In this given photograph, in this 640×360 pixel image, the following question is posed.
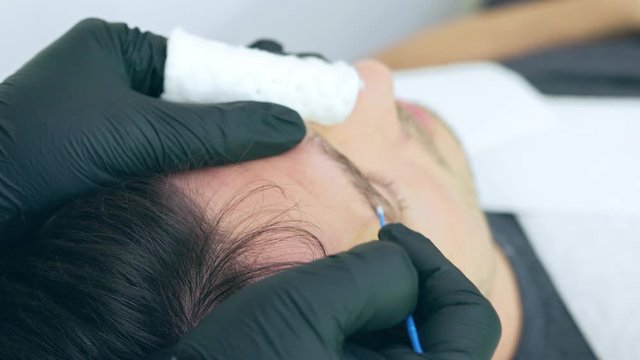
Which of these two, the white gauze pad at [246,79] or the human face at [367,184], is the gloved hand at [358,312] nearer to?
the human face at [367,184]

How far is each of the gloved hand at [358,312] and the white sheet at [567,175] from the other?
1.56 feet

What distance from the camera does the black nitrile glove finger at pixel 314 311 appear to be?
59 cm

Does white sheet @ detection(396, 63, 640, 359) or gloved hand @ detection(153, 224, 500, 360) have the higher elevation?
gloved hand @ detection(153, 224, 500, 360)

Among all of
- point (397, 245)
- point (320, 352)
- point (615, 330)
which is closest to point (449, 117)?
point (615, 330)

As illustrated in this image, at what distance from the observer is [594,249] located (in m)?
1.18

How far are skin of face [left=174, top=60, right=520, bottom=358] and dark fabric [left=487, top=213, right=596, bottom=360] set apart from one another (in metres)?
0.02

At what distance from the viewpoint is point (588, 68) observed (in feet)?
5.12

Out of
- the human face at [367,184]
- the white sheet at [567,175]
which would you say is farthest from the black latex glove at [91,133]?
the white sheet at [567,175]

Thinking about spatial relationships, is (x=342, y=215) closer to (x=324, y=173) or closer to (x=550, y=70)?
(x=324, y=173)

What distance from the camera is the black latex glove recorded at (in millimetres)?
780

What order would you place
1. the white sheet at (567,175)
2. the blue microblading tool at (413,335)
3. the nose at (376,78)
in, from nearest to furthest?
the blue microblading tool at (413,335), the nose at (376,78), the white sheet at (567,175)

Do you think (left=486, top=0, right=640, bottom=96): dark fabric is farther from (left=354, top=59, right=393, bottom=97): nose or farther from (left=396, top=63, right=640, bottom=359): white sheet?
(left=354, top=59, right=393, bottom=97): nose

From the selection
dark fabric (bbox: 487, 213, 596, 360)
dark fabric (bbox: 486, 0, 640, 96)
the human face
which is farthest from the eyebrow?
dark fabric (bbox: 486, 0, 640, 96)

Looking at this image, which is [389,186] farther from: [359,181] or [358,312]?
[358,312]
